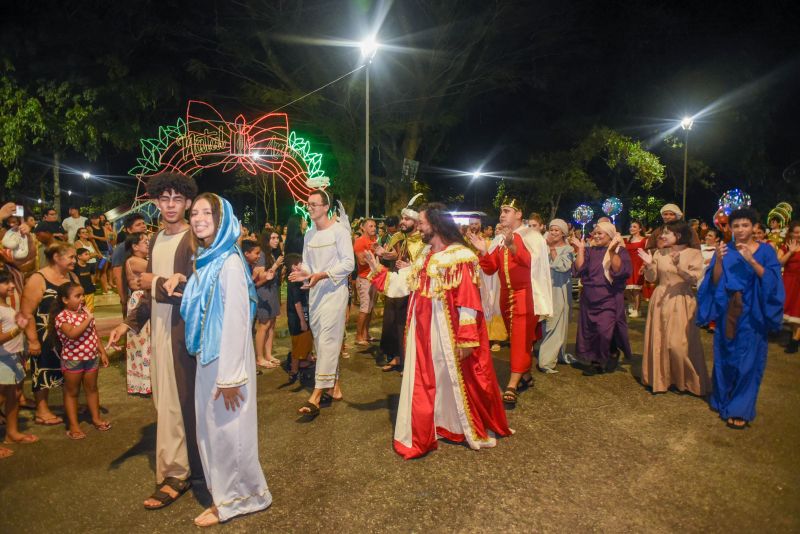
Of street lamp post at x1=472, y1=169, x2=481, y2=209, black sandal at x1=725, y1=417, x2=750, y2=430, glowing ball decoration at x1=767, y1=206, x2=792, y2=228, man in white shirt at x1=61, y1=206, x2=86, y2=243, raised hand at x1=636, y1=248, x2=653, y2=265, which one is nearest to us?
black sandal at x1=725, y1=417, x2=750, y2=430

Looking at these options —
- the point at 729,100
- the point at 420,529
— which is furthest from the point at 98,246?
the point at 729,100

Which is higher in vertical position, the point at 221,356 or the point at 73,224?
the point at 73,224

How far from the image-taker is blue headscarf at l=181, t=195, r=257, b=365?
10.6ft

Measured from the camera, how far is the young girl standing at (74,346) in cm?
468

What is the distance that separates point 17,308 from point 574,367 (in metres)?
6.23

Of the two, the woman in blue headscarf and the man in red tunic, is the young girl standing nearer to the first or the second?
the woman in blue headscarf

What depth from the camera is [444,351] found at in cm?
441

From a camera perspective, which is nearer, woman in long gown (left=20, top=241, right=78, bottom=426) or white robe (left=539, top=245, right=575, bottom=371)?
woman in long gown (left=20, top=241, right=78, bottom=426)

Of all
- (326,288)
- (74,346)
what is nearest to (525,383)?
(326,288)

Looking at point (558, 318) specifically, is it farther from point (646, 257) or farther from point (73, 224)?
point (73, 224)

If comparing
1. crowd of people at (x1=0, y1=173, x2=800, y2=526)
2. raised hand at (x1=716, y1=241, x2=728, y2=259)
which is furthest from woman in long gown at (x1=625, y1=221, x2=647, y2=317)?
raised hand at (x1=716, y1=241, x2=728, y2=259)

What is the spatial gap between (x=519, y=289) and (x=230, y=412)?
341 cm

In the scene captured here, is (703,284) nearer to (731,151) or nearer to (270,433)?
(270,433)

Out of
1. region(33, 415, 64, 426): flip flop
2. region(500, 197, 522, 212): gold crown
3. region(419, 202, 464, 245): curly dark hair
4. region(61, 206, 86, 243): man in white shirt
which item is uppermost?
region(61, 206, 86, 243): man in white shirt
